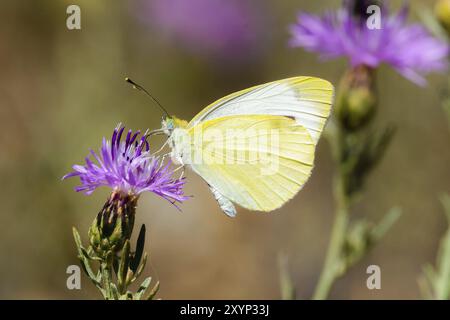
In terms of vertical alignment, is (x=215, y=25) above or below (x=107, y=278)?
above

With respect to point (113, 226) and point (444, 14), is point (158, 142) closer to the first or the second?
point (444, 14)

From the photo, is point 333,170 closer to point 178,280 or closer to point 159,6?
point 178,280

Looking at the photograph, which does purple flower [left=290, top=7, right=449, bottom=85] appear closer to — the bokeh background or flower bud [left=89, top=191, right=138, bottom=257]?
flower bud [left=89, top=191, right=138, bottom=257]

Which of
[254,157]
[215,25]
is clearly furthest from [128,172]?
[215,25]

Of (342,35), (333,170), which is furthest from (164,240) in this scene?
(342,35)

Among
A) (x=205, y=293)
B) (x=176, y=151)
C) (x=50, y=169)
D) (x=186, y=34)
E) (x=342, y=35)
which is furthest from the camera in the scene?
(x=186, y=34)

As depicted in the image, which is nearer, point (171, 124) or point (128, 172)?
point (128, 172)

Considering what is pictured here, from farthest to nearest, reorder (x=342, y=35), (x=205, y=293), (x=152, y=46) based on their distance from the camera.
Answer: (x=152, y=46)
(x=205, y=293)
(x=342, y=35)
